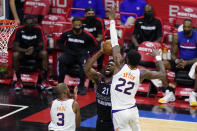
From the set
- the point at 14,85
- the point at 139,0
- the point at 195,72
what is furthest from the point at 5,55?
the point at 195,72

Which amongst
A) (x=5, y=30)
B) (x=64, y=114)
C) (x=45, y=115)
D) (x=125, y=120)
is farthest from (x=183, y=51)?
(x=64, y=114)

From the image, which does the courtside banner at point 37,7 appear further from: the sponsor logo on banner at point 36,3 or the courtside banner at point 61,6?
the courtside banner at point 61,6

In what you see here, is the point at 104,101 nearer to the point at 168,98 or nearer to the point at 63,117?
the point at 63,117

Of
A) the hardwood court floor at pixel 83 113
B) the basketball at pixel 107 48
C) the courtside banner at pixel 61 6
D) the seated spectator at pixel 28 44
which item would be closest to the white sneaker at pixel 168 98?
the hardwood court floor at pixel 83 113

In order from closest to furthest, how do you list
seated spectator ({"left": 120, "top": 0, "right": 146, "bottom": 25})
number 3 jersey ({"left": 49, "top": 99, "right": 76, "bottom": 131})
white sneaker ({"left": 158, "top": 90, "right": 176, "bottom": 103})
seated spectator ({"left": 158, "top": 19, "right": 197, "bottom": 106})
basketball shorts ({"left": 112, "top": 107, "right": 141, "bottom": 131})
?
basketball shorts ({"left": 112, "top": 107, "right": 141, "bottom": 131})
number 3 jersey ({"left": 49, "top": 99, "right": 76, "bottom": 131})
white sneaker ({"left": 158, "top": 90, "right": 176, "bottom": 103})
seated spectator ({"left": 158, "top": 19, "right": 197, "bottom": 106})
seated spectator ({"left": 120, "top": 0, "right": 146, "bottom": 25})

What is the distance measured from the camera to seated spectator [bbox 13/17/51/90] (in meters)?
11.9

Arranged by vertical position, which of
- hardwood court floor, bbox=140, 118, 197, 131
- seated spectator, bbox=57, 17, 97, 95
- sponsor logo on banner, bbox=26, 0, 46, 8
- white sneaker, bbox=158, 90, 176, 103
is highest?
sponsor logo on banner, bbox=26, 0, 46, 8

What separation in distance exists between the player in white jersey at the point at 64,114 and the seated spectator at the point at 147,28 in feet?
18.3

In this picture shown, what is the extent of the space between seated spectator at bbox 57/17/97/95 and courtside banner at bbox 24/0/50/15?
2325mm

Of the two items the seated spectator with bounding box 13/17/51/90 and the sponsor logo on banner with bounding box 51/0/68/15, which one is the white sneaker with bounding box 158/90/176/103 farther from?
the sponsor logo on banner with bounding box 51/0/68/15

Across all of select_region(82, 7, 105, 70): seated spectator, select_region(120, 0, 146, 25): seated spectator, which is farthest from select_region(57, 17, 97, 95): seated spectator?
select_region(120, 0, 146, 25): seated spectator

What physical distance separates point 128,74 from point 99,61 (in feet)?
19.0

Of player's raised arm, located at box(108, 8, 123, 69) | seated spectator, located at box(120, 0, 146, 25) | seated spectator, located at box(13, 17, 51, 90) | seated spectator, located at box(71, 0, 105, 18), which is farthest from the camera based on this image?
seated spectator, located at box(71, 0, 105, 18)

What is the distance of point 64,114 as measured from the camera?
6.54m
